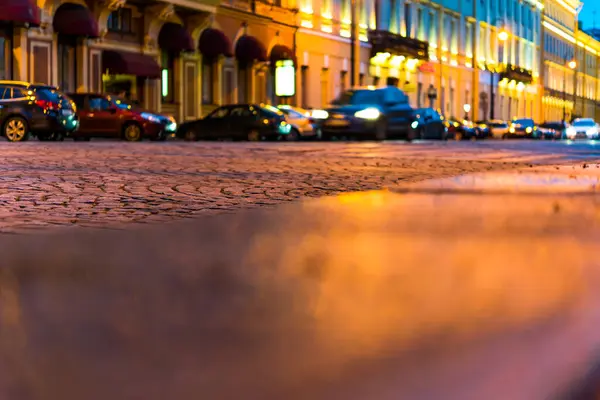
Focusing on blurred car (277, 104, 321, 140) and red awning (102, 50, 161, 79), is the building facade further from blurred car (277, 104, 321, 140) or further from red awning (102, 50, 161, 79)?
blurred car (277, 104, 321, 140)

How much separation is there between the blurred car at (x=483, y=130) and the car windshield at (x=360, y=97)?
2184 centimetres

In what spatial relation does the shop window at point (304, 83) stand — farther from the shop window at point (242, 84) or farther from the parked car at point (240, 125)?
the parked car at point (240, 125)

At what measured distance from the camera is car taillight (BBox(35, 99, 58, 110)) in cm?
3031

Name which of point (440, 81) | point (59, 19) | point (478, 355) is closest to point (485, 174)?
point (478, 355)

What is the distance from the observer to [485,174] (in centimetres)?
1495

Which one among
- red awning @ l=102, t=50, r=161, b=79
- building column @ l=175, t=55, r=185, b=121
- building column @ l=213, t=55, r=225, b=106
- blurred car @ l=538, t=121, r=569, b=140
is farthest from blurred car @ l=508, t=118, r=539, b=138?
red awning @ l=102, t=50, r=161, b=79

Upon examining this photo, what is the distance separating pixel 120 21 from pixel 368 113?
881cm

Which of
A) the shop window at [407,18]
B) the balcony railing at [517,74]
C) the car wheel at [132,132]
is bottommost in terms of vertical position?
the car wheel at [132,132]

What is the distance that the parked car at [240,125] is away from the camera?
39.9 metres

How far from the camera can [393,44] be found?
60.7 metres

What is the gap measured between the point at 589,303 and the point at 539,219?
12.5 feet

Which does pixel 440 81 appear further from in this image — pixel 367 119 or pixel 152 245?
pixel 152 245

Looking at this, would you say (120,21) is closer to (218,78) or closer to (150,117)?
(150,117)

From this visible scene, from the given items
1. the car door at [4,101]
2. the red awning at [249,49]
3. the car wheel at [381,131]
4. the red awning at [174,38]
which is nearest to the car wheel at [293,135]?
the car wheel at [381,131]
